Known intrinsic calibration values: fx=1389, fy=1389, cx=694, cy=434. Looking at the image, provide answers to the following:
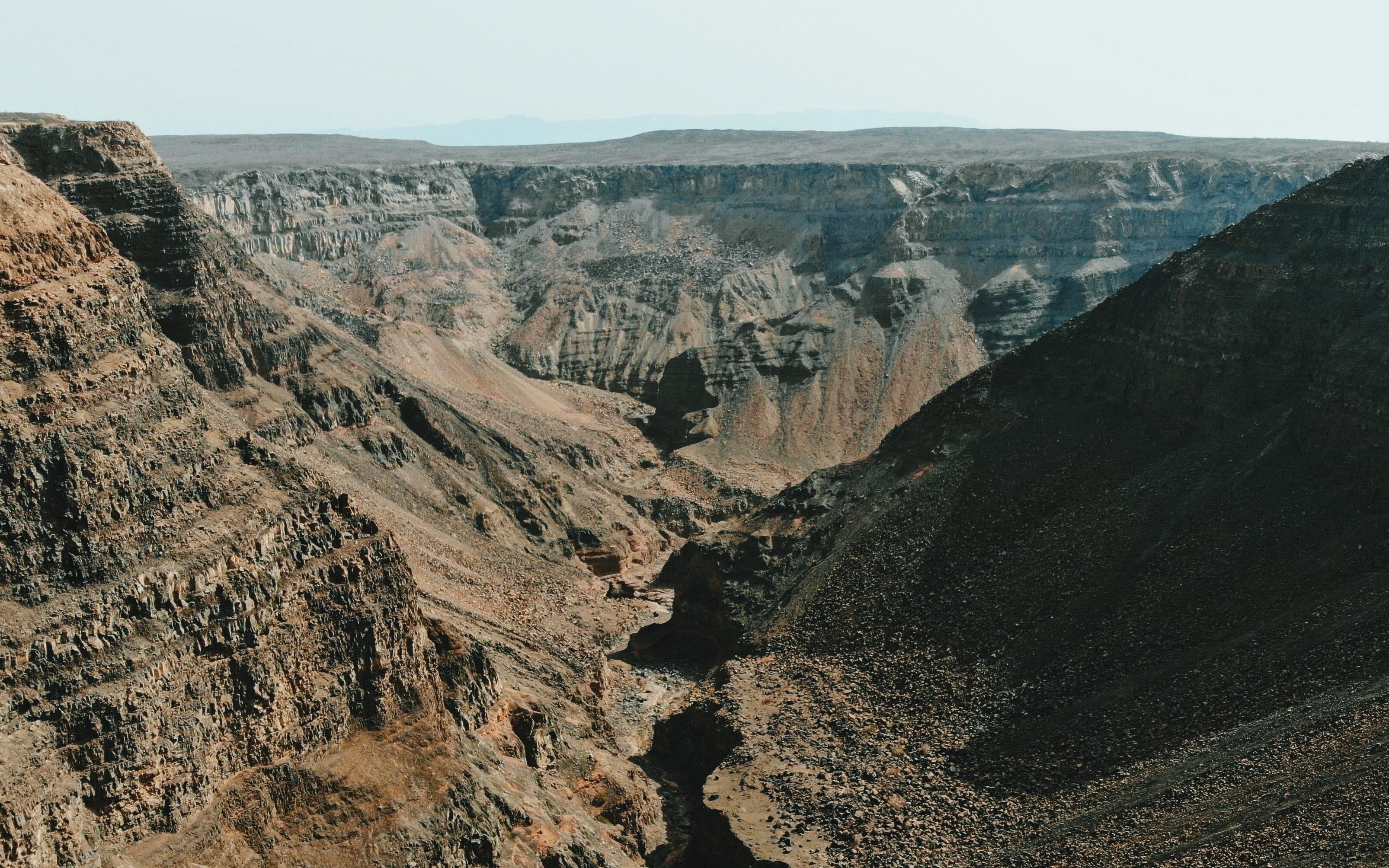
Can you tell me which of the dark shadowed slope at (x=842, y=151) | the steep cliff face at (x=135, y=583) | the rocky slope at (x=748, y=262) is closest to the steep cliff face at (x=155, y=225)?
the steep cliff face at (x=135, y=583)

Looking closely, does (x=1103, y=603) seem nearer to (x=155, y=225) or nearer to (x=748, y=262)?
(x=155, y=225)

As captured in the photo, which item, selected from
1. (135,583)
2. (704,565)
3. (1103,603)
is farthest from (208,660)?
(704,565)

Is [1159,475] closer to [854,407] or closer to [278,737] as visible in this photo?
→ [278,737]

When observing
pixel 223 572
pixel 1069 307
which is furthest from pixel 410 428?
pixel 1069 307

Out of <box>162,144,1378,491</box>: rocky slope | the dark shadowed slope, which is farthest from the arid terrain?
the dark shadowed slope

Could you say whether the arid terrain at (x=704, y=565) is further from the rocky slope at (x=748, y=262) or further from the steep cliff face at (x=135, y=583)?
the rocky slope at (x=748, y=262)

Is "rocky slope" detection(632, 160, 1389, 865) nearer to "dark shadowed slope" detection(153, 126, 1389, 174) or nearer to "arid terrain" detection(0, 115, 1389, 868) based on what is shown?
"arid terrain" detection(0, 115, 1389, 868)

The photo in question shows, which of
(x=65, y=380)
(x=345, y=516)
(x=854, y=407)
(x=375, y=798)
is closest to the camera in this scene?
(x=65, y=380)
